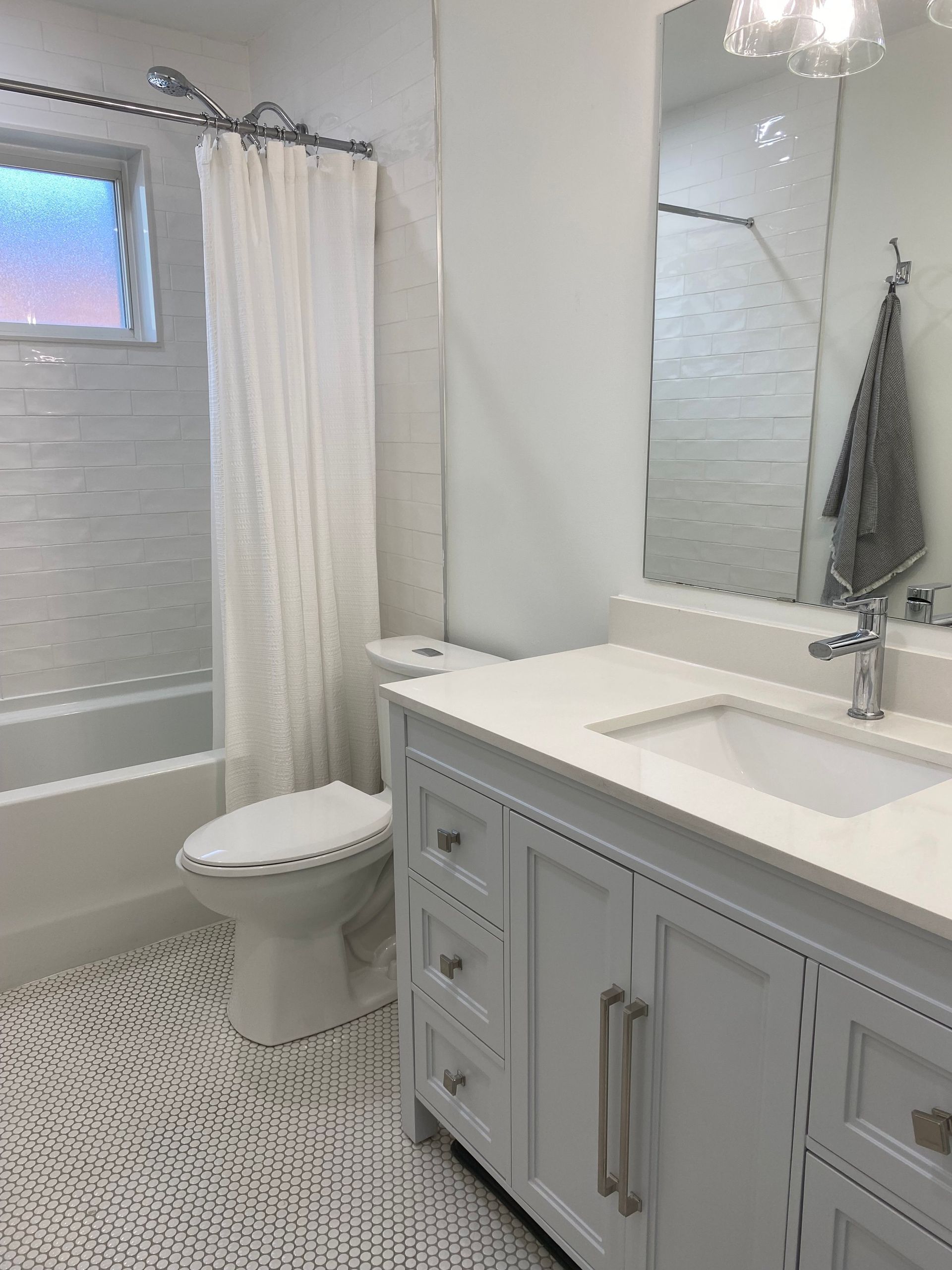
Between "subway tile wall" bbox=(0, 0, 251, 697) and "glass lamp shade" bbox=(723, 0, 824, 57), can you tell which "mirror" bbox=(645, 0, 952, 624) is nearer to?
"glass lamp shade" bbox=(723, 0, 824, 57)

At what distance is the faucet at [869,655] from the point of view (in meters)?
1.27

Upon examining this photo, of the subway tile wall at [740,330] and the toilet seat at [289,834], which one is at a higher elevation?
the subway tile wall at [740,330]

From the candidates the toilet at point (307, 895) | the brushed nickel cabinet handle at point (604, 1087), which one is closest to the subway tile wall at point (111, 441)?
the toilet at point (307, 895)

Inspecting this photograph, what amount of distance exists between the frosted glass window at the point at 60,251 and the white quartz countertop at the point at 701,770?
2.02m

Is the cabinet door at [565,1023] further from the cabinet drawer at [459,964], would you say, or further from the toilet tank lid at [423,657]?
the toilet tank lid at [423,657]

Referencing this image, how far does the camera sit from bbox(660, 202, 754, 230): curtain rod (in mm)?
1445

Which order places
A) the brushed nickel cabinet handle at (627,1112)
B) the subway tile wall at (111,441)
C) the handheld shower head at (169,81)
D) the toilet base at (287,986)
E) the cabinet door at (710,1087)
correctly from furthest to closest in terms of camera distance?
the subway tile wall at (111,441) → the handheld shower head at (169,81) → the toilet base at (287,986) → the brushed nickel cabinet handle at (627,1112) → the cabinet door at (710,1087)

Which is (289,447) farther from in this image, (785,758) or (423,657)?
(785,758)

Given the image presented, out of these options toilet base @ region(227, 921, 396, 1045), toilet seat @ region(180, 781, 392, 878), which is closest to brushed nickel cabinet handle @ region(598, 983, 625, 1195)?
toilet seat @ region(180, 781, 392, 878)

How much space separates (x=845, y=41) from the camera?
1274 millimetres

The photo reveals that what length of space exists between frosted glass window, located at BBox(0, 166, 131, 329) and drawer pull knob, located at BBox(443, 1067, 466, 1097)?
2423 millimetres

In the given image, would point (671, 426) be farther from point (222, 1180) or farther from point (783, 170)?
point (222, 1180)

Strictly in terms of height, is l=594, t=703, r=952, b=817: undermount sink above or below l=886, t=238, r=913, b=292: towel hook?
below

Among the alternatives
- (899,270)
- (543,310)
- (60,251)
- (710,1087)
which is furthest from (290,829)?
(60,251)
